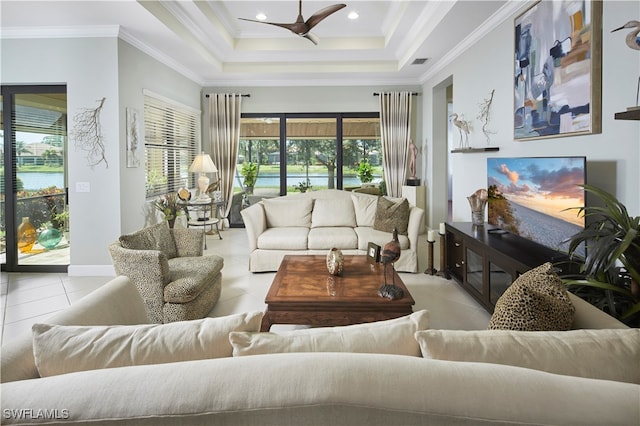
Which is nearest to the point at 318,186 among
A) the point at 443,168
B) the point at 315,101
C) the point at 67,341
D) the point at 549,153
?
the point at 315,101

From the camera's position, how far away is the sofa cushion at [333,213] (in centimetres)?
525

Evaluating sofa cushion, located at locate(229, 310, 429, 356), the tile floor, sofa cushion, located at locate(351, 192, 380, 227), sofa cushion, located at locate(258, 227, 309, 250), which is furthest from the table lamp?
sofa cushion, located at locate(229, 310, 429, 356)

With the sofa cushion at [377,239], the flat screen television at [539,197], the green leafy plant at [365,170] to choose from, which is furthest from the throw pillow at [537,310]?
the green leafy plant at [365,170]

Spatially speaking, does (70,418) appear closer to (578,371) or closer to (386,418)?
(386,418)

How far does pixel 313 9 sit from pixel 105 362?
505cm

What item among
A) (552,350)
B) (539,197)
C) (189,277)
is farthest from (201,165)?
(552,350)

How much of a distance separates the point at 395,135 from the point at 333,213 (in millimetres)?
3123

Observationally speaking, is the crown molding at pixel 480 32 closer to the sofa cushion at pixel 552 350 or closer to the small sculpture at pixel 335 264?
the small sculpture at pixel 335 264

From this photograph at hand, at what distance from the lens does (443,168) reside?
718 cm

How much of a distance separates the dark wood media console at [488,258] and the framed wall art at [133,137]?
3773 mm

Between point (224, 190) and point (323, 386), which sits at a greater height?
point (224, 190)

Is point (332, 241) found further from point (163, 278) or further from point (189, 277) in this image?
point (163, 278)

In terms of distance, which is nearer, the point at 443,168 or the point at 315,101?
the point at 443,168

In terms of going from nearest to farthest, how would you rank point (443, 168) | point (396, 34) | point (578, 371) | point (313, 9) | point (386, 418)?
point (386, 418) → point (578, 371) → point (313, 9) → point (396, 34) → point (443, 168)
